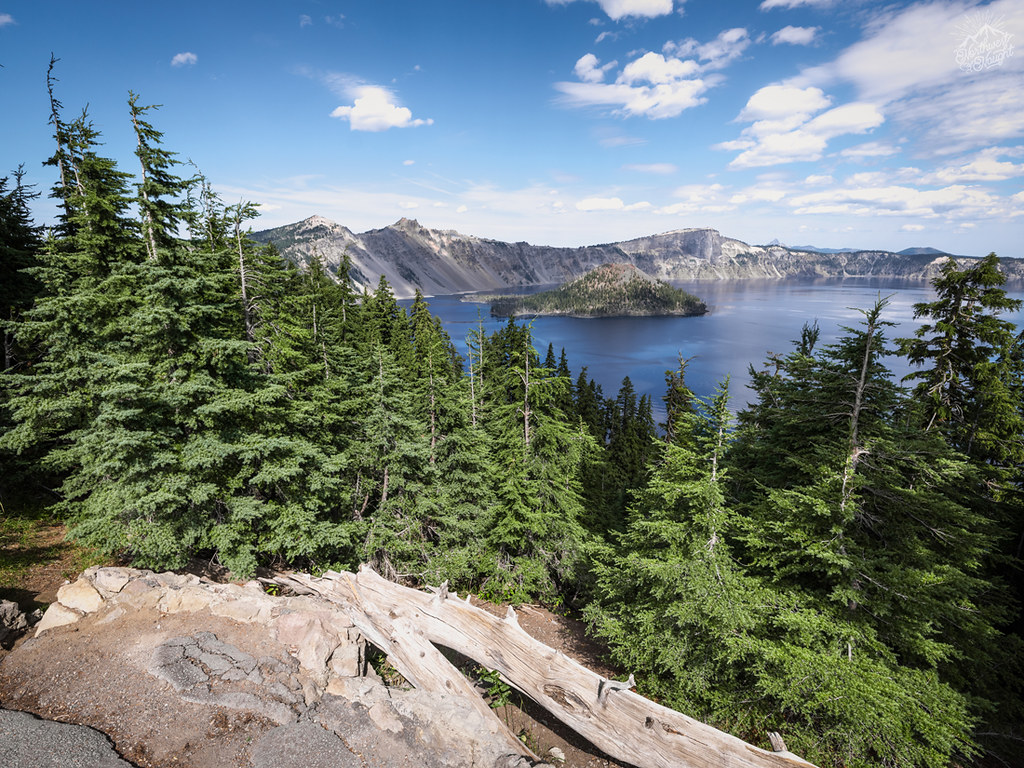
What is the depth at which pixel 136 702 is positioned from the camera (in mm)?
8172

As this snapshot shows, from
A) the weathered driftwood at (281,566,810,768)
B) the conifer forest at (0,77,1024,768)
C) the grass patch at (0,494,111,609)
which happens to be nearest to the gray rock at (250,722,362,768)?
the weathered driftwood at (281,566,810,768)

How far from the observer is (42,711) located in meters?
7.75

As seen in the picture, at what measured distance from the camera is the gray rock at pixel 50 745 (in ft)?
21.7

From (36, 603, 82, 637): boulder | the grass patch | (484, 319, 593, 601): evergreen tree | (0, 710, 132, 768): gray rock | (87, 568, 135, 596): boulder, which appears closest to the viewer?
(0, 710, 132, 768): gray rock

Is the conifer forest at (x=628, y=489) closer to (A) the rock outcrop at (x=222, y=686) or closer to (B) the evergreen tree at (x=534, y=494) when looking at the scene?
(B) the evergreen tree at (x=534, y=494)

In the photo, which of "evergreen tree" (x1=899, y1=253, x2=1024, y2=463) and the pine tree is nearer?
the pine tree

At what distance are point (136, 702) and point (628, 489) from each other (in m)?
11.3

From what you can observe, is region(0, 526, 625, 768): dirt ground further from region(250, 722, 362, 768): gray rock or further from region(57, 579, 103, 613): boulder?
region(57, 579, 103, 613): boulder

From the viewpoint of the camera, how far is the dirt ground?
7457 mm

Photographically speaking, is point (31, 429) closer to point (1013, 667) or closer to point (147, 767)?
point (147, 767)

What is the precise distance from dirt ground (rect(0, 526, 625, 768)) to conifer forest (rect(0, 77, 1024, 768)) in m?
2.07

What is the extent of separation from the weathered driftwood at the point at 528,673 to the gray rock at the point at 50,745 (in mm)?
4960

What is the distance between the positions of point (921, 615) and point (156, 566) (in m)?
18.1

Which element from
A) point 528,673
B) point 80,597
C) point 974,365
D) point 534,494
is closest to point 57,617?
point 80,597
